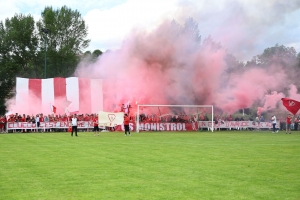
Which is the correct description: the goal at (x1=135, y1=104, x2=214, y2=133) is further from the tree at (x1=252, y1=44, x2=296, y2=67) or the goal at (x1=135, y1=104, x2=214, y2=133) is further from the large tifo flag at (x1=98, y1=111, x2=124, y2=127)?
the tree at (x1=252, y1=44, x2=296, y2=67)

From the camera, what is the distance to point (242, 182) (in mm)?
10664

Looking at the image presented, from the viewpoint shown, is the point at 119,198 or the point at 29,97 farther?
the point at 29,97

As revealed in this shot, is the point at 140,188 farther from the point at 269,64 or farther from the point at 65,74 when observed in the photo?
the point at 65,74

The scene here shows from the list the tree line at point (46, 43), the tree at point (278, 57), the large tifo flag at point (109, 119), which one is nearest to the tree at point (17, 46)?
the tree line at point (46, 43)

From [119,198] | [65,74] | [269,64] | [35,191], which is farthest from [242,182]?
[65,74]

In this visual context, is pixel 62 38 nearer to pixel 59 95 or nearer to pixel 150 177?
pixel 59 95

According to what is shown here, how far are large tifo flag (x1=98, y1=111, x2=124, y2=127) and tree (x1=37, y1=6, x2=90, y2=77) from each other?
32.7 metres

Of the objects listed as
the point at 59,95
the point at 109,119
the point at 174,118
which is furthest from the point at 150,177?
the point at 59,95

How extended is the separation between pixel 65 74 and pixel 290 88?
128ft

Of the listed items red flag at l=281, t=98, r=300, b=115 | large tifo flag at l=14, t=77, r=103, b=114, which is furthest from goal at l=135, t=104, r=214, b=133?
red flag at l=281, t=98, r=300, b=115

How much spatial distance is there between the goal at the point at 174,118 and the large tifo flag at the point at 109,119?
4.21 meters

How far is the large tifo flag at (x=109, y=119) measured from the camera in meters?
38.5

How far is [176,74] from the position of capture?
43.7 meters

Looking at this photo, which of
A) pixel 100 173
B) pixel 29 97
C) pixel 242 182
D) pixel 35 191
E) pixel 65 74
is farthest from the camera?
pixel 65 74
